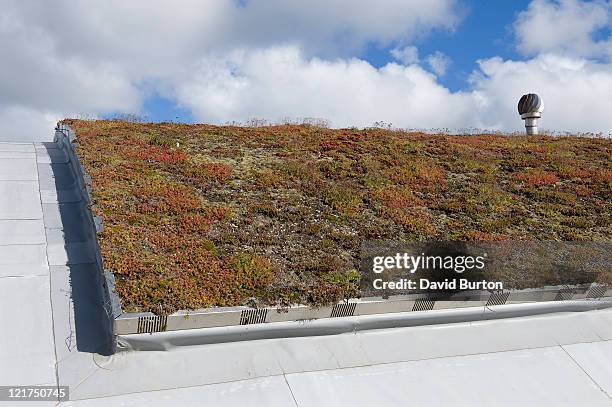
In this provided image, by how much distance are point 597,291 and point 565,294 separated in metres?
0.84

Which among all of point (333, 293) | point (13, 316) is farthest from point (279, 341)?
point (13, 316)

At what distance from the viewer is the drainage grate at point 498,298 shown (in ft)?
31.2

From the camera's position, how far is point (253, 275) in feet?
31.1

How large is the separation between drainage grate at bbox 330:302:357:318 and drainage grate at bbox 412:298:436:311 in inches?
48.8

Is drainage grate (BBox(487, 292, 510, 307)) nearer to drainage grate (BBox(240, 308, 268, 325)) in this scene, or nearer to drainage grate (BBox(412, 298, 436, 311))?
drainage grate (BBox(412, 298, 436, 311))

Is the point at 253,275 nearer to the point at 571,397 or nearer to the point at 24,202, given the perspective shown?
the point at 571,397

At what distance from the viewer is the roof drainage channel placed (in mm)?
7641

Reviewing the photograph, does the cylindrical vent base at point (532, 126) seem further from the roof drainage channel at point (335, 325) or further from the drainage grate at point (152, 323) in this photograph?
the drainage grate at point (152, 323)

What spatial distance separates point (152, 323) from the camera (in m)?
7.71

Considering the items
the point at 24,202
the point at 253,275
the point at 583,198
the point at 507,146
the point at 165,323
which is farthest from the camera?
the point at 507,146

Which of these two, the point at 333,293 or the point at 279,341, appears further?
the point at 333,293

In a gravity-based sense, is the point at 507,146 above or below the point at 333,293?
above

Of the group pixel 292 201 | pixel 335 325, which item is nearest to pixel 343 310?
pixel 335 325

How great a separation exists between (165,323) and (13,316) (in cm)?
267
